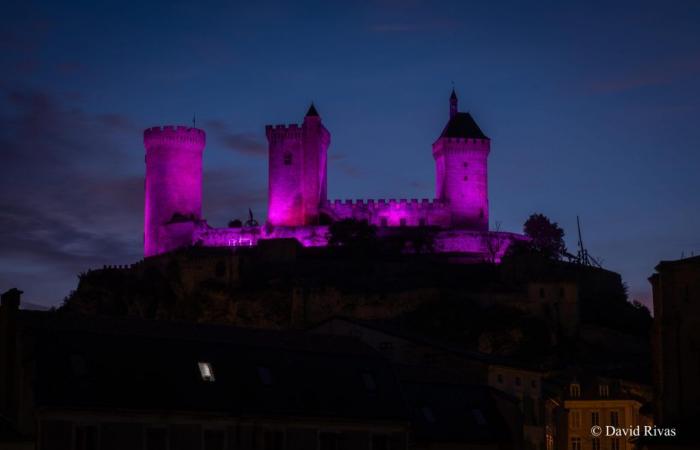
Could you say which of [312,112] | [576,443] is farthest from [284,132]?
[576,443]

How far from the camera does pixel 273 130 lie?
120 m

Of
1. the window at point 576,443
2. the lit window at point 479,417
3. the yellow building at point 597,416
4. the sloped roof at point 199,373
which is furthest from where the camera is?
the window at point 576,443

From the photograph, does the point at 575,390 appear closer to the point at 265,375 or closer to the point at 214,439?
the point at 265,375

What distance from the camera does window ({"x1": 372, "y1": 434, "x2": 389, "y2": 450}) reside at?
165 feet

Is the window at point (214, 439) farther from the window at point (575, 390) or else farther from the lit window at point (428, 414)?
the window at point (575, 390)

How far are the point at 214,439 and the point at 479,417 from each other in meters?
13.2

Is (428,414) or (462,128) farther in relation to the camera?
(462,128)

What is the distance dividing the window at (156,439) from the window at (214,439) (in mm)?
1457

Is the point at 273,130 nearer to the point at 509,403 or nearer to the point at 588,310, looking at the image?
the point at 588,310

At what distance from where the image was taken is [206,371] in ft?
160

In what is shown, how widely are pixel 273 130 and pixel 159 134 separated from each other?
1077 cm

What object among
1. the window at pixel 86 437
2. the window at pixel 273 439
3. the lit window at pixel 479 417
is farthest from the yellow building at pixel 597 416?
the window at pixel 86 437

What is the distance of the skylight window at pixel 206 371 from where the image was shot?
48388 mm

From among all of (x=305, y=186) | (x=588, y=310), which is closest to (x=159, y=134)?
(x=305, y=186)
